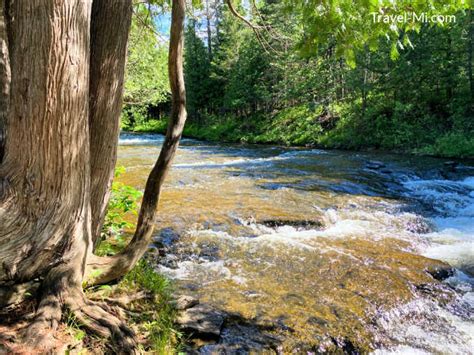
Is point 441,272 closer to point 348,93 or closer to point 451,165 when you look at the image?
point 451,165

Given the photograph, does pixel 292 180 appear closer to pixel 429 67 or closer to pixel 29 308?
pixel 29 308

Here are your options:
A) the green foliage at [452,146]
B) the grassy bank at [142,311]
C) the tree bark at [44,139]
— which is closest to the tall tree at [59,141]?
the tree bark at [44,139]

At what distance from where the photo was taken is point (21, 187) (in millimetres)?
2637

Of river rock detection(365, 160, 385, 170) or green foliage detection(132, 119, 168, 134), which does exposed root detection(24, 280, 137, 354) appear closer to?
river rock detection(365, 160, 385, 170)

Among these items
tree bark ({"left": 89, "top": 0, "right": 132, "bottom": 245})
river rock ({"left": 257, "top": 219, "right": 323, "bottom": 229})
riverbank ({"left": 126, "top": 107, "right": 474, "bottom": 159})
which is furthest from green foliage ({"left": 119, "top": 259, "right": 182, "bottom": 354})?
riverbank ({"left": 126, "top": 107, "right": 474, "bottom": 159})

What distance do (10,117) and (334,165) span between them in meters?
13.5

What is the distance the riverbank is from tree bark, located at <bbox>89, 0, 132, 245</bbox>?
17.8 metres

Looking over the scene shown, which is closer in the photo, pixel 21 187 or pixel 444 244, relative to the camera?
pixel 21 187

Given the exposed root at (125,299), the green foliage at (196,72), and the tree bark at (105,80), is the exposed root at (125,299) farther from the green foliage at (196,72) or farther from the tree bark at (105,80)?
the green foliage at (196,72)

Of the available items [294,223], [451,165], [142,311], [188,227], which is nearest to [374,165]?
[451,165]

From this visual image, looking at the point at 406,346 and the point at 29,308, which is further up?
the point at 29,308

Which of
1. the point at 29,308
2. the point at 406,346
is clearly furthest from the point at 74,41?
the point at 406,346

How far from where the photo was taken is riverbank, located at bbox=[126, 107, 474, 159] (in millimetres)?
17923

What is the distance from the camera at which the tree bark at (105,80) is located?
2932mm
